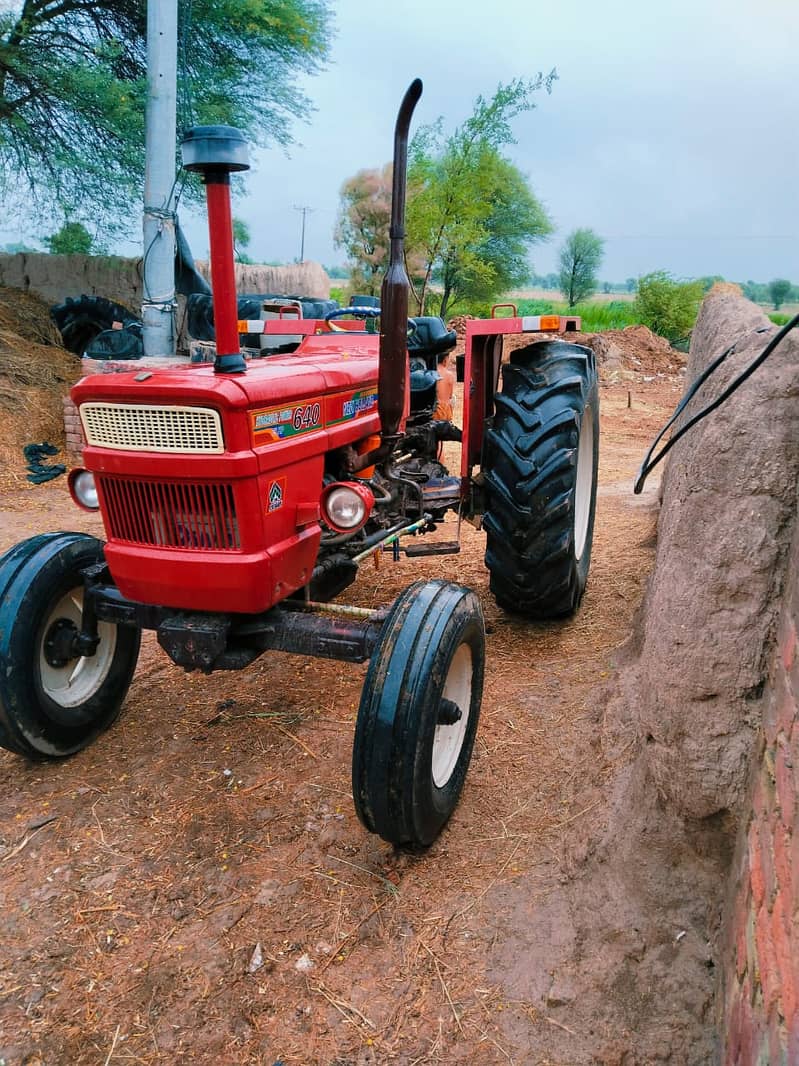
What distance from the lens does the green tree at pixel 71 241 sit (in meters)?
12.5

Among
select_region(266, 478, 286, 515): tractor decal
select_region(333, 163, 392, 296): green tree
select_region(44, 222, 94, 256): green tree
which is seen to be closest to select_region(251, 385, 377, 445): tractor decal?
select_region(266, 478, 286, 515): tractor decal

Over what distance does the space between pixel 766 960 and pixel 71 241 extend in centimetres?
1423

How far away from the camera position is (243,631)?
269cm

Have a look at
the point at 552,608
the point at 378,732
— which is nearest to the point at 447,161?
the point at 552,608

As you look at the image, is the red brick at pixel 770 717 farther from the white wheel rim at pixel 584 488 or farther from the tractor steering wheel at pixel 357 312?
the tractor steering wheel at pixel 357 312

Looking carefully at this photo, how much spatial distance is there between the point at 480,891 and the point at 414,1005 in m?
0.41

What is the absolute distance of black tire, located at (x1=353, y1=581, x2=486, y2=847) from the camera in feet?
7.35

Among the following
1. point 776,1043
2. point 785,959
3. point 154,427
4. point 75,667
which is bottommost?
point 75,667

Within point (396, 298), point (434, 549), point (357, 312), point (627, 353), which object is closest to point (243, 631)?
point (396, 298)

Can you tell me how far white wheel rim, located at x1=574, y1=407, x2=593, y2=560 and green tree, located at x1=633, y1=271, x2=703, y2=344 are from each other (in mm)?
20100

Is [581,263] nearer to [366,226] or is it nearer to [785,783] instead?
[366,226]

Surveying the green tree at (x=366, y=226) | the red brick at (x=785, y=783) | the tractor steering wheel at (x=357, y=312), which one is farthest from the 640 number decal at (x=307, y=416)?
the green tree at (x=366, y=226)

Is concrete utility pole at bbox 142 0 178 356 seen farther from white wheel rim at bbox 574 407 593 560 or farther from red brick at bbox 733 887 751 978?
red brick at bbox 733 887 751 978

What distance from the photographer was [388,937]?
2209 mm
